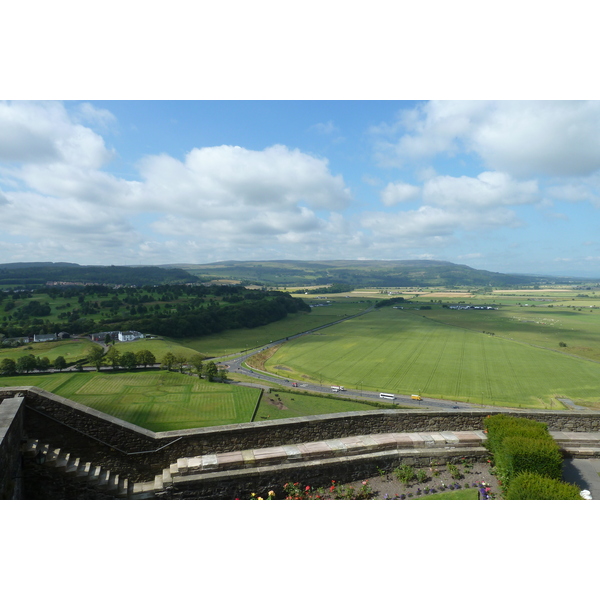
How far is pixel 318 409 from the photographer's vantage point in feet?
148

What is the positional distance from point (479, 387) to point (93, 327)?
104432 mm

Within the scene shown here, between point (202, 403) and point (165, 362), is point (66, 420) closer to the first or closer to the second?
point (202, 403)

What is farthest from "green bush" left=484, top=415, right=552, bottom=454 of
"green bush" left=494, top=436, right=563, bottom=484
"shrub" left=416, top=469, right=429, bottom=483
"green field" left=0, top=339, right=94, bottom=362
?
"green field" left=0, top=339, right=94, bottom=362

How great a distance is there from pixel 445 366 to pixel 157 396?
5084 centimetres

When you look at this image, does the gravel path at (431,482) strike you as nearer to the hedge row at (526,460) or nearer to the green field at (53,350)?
the hedge row at (526,460)

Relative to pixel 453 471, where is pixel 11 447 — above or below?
above

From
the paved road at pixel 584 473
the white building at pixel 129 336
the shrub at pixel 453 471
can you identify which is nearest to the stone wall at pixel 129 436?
the shrub at pixel 453 471

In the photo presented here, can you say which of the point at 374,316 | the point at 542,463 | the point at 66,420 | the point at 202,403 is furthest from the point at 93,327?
the point at 542,463

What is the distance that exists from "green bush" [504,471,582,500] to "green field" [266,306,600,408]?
148ft

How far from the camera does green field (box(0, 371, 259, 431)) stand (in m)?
42.5

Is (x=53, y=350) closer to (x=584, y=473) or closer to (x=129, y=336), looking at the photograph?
(x=129, y=336)

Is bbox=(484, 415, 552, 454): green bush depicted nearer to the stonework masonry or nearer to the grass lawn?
the stonework masonry

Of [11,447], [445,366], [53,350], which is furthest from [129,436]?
[53,350]

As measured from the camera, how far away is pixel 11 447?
24.3ft
